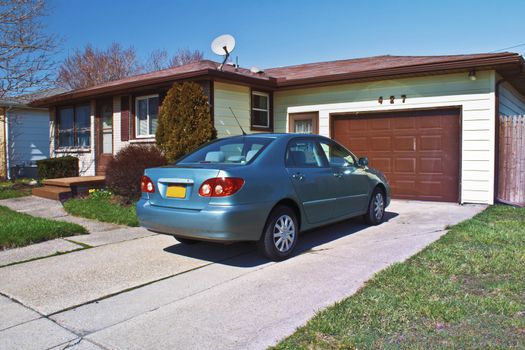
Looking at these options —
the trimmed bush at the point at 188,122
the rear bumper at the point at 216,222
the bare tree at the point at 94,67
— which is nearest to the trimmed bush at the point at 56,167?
the trimmed bush at the point at 188,122

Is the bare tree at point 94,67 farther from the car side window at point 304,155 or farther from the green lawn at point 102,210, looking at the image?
the car side window at point 304,155

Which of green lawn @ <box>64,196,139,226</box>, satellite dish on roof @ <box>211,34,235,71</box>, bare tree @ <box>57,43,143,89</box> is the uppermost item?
bare tree @ <box>57,43,143,89</box>

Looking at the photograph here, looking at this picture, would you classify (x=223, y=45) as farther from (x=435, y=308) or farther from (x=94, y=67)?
(x=94, y=67)

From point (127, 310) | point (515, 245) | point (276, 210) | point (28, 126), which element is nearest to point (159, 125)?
point (276, 210)

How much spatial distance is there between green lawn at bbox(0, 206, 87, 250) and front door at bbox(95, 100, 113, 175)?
614cm

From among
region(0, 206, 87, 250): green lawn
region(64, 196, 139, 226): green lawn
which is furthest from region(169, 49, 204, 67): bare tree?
region(0, 206, 87, 250): green lawn

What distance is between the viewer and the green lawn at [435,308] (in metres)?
3.01

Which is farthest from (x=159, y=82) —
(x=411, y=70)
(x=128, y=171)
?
(x=411, y=70)

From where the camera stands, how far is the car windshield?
5.25 meters

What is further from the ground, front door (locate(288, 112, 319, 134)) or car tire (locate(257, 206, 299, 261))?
front door (locate(288, 112, 319, 134))

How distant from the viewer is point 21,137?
1809 cm

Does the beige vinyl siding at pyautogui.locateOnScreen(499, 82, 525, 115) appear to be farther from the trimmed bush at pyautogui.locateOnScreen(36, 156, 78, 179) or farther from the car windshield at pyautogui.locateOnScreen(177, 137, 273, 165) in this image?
the trimmed bush at pyautogui.locateOnScreen(36, 156, 78, 179)

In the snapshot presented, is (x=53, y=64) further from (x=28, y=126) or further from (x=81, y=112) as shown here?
(x=28, y=126)

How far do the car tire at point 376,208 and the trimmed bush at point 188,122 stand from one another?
448 cm
